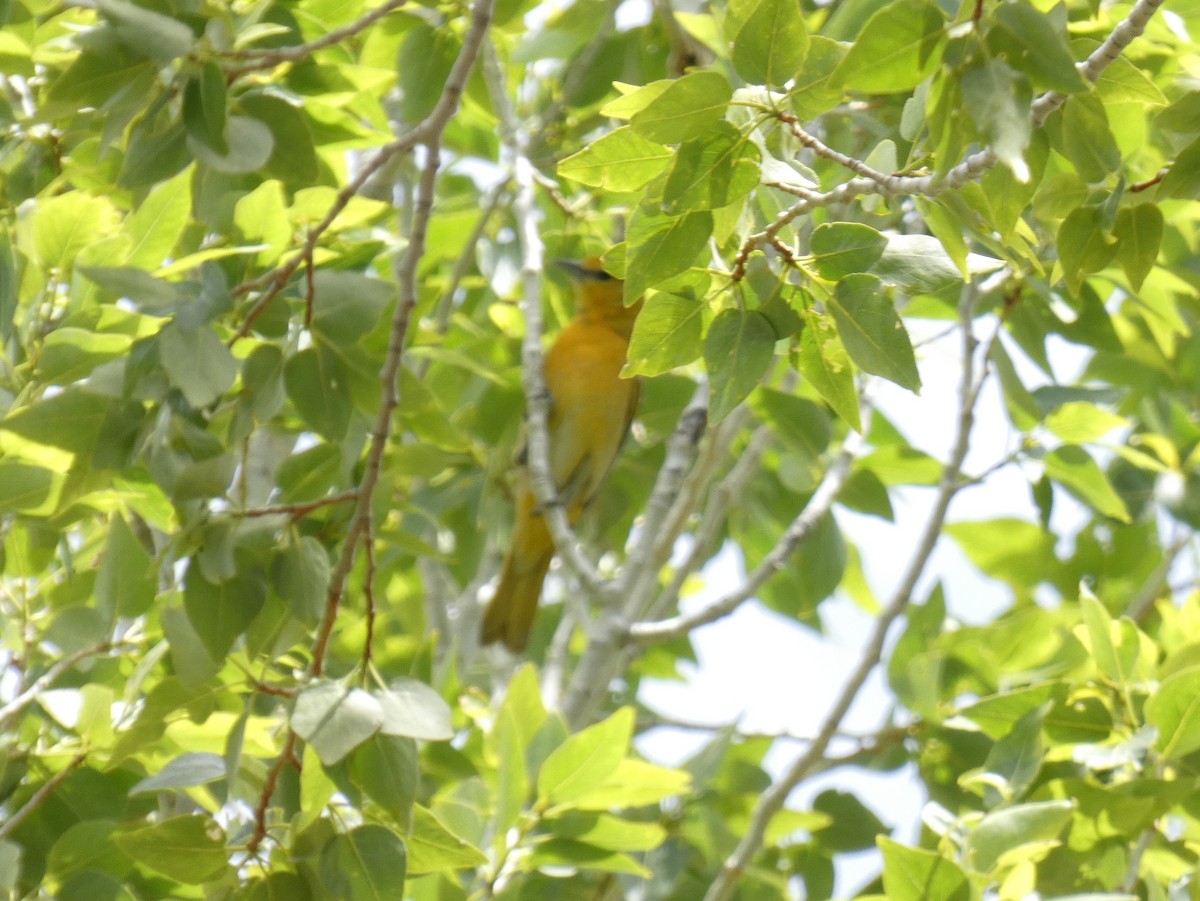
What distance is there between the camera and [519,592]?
5230mm

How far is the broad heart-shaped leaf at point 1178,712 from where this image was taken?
2291 mm

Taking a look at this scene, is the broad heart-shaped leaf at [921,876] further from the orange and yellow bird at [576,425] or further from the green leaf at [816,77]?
the orange and yellow bird at [576,425]

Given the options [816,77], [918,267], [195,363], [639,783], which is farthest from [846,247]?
[639,783]

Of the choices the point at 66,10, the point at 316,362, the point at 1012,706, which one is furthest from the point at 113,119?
the point at 1012,706

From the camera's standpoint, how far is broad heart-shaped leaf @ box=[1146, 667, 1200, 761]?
2.29 m

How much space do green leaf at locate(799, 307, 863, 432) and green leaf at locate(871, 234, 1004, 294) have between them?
0.44 ft

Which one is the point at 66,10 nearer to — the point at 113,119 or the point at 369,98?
the point at 369,98

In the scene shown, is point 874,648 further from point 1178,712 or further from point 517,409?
point 517,409

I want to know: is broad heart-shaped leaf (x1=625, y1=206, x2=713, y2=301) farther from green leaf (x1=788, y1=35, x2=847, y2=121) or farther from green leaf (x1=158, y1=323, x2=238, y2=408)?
green leaf (x1=158, y1=323, x2=238, y2=408)

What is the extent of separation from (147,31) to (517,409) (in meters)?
2.27

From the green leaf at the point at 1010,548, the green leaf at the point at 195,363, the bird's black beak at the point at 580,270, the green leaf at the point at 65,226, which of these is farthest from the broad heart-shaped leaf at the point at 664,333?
the green leaf at the point at 1010,548

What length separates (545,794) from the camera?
2602 mm

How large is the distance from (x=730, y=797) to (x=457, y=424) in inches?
52.1

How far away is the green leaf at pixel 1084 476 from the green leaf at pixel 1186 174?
168 centimetres
